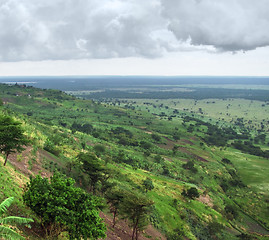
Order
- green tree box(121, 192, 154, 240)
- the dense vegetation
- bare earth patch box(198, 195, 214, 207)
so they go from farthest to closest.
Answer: bare earth patch box(198, 195, 214, 207) < green tree box(121, 192, 154, 240) < the dense vegetation

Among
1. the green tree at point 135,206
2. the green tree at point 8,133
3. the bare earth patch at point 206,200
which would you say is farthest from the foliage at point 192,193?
the green tree at point 8,133

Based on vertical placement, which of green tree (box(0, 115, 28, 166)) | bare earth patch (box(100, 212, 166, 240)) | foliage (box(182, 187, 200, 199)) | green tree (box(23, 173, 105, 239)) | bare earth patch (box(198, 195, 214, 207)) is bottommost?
bare earth patch (box(198, 195, 214, 207))

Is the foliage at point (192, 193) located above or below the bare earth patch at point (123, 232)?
below

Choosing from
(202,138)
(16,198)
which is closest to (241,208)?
(16,198)

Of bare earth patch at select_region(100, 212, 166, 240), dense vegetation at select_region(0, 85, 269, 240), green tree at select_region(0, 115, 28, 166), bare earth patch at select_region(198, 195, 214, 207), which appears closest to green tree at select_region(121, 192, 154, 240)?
dense vegetation at select_region(0, 85, 269, 240)

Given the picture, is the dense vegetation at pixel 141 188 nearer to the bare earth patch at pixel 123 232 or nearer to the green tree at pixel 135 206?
the green tree at pixel 135 206

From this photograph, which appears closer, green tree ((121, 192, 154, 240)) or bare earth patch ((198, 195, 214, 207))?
green tree ((121, 192, 154, 240))

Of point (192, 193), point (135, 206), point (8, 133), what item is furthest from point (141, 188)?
point (8, 133)

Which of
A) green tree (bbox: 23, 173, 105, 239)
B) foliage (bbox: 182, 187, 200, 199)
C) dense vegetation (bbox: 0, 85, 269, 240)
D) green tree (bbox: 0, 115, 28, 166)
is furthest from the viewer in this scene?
foliage (bbox: 182, 187, 200, 199)

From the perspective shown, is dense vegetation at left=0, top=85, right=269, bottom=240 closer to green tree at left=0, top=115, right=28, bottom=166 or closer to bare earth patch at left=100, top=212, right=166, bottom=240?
bare earth patch at left=100, top=212, right=166, bottom=240

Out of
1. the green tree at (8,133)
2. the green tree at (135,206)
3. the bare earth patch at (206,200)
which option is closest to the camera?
the green tree at (8,133)
